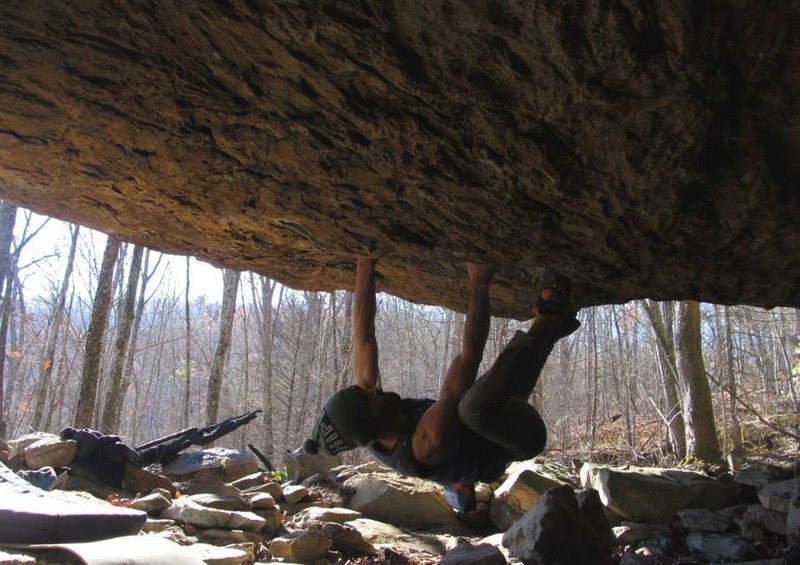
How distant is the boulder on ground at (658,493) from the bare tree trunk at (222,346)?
26.0 ft

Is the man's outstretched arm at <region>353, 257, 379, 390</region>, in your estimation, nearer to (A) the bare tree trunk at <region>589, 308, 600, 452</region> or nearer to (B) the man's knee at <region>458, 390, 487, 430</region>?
(B) the man's knee at <region>458, 390, 487, 430</region>

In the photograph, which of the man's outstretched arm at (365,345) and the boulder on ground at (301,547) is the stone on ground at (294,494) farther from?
the man's outstretched arm at (365,345)

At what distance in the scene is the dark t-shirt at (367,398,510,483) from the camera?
12.1 feet

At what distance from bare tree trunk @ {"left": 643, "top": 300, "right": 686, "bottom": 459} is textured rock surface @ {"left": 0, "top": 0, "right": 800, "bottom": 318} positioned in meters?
5.72

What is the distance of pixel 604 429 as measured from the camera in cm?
1443

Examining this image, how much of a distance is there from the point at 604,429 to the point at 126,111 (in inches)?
557

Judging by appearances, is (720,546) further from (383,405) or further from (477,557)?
(383,405)

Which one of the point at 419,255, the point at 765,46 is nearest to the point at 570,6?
the point at 765,46

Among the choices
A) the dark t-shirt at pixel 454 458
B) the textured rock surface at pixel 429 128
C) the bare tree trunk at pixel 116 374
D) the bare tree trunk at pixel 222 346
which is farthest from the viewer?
the bare tree trunk at pixel 222 346

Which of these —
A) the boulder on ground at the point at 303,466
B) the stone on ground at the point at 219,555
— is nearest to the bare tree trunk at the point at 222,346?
the boulder on ground at the point at 303,466

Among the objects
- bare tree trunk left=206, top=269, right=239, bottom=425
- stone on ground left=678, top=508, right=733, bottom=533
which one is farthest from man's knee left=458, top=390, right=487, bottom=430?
bare tree trunk left=206, top=269, right=239, bottom=425

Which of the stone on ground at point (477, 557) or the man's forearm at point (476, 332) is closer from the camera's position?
the man's forearm at point (476, 332)

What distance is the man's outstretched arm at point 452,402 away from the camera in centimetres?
350

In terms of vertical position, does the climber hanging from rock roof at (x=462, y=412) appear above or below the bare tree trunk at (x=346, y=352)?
below
